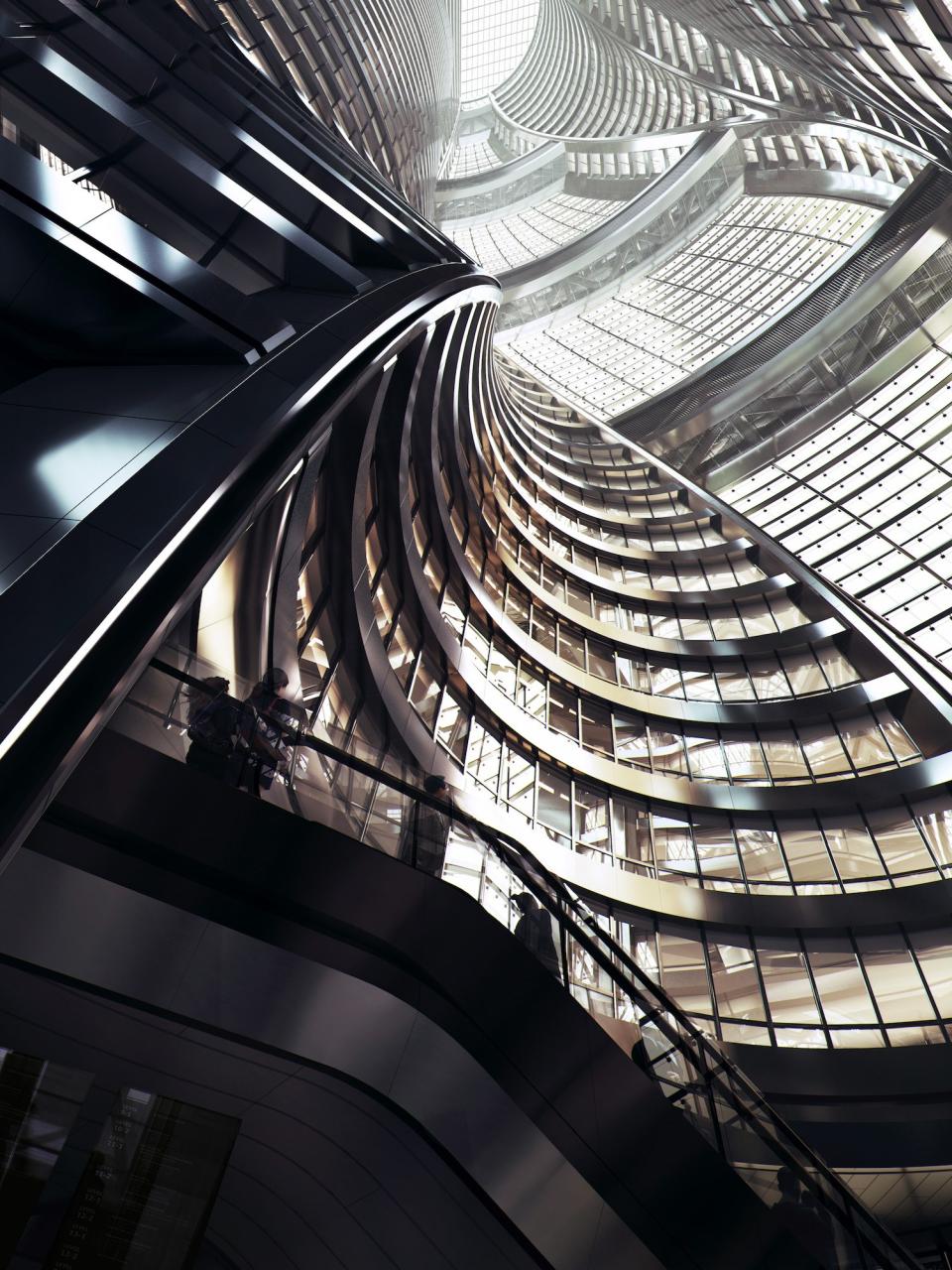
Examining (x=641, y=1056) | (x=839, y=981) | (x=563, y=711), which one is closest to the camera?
(x=641, y=1056)

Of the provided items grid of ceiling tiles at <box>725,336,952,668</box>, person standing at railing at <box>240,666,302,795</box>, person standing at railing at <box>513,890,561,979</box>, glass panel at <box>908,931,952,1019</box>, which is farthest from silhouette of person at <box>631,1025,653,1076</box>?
grid of ceiling tiles at <box>725,336,952,668</box>

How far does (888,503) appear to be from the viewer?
41.8 metres

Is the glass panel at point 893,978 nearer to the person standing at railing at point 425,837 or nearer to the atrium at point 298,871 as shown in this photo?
the atrium at point 298,871

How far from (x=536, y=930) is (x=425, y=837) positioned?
4.49 ft

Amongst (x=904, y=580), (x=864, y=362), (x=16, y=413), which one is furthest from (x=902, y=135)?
(x=16, y=413)

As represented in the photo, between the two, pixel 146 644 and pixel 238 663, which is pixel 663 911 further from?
pixel 146 644

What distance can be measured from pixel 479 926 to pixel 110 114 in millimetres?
7788

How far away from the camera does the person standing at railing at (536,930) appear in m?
7.26

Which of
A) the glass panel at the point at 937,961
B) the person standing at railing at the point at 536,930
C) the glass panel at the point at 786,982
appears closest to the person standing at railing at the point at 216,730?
the person standing at railing at the point at 536,930

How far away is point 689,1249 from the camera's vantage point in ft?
22.3

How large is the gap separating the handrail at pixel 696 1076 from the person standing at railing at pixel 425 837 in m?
0.06

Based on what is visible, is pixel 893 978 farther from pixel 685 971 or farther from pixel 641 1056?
pixel 641 1056

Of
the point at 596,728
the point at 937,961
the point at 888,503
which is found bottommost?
the point at 937,961

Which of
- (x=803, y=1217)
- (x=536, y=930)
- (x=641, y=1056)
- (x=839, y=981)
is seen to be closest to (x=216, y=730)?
(x=536, y=930)
